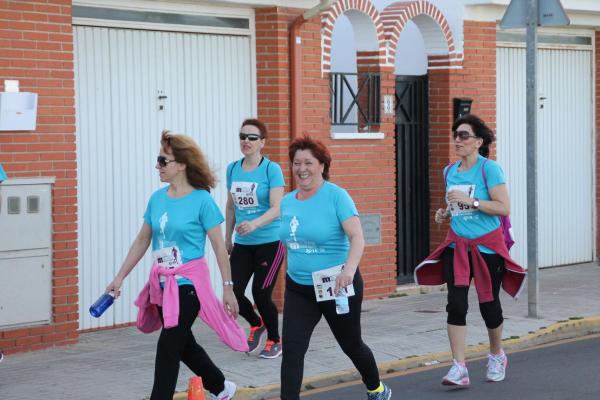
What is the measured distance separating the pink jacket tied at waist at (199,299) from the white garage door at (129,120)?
3.75 m

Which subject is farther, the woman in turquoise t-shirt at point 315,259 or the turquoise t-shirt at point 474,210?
the turquoise t-shirt at point 474,210

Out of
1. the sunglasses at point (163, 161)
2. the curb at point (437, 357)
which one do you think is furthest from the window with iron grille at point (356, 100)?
the sunglasses at point (163, 161)

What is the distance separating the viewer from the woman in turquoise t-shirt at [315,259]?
8.09 meters

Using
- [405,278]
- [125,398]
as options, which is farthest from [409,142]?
[125,398]

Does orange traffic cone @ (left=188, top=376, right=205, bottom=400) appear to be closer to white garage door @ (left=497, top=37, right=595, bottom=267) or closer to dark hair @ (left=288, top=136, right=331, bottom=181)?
dark hair @ (left=288, top=136, right=331, bottom=181)

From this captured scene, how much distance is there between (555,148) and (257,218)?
8.01 m

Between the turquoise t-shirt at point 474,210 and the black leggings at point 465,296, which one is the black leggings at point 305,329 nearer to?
the black leggings at point 465,296

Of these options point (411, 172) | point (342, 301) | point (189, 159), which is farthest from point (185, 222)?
point (411, 172)

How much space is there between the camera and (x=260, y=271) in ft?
35.1

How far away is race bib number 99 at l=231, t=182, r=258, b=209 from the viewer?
10609 millimetres

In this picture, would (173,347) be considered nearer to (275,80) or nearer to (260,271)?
(260,271)

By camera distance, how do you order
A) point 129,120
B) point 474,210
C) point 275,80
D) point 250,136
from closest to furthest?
1. point 474,210
2. point 250,136
3. point 129,120
4. point 275,80

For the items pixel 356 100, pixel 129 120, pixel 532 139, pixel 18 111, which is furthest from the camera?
pixel 356 100

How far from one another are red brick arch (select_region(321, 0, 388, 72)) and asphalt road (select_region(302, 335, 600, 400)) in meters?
4.03
